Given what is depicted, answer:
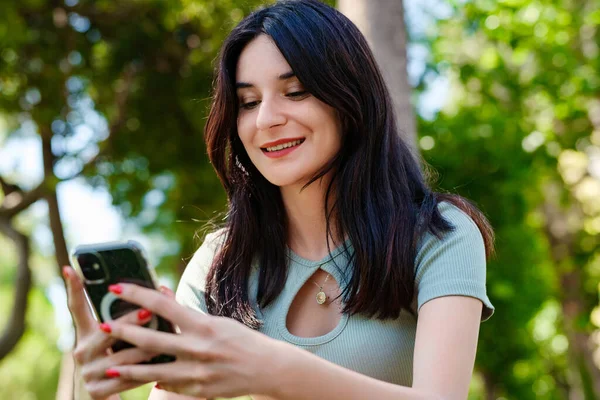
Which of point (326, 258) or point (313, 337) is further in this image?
point (326, 258)

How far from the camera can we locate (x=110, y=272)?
173 centimetres

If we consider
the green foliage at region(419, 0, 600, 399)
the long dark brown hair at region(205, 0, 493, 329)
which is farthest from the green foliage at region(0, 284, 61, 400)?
the long dark brown hair at region(205, 0, 493, 329)

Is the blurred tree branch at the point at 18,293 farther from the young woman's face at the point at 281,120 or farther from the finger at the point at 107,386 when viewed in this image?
the finger at the point at 107,386

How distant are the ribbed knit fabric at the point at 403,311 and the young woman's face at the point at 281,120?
309 mm

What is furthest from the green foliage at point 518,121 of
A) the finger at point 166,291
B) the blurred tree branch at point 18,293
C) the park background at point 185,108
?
the finger at point 166,291

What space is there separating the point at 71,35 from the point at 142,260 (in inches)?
346

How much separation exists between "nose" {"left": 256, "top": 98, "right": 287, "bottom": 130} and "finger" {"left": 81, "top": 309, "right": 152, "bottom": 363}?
92cm

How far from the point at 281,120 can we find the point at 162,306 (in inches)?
39.7

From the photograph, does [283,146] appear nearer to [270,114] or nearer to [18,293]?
[270,114]

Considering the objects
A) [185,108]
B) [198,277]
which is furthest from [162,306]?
[185,108]

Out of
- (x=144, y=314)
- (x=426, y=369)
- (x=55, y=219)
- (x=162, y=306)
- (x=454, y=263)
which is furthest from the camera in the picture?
(x=55, y=219)

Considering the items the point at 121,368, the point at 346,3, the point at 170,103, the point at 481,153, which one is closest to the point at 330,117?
the point at 121,368

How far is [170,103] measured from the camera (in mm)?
10203

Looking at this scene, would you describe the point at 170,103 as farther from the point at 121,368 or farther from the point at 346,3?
the point at 121,368
